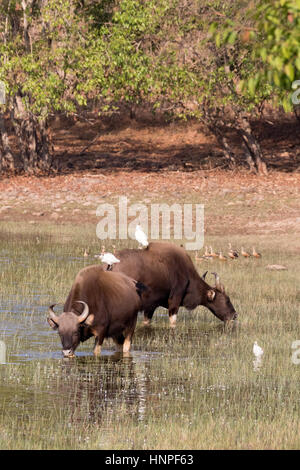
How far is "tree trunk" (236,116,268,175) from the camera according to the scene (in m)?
38.2

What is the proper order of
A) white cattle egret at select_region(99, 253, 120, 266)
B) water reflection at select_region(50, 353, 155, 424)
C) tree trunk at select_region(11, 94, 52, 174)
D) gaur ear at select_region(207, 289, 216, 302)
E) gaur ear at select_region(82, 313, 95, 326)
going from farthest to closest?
tree trunk at select_region(11, 94, 52, 174) < gaur ear at select_region(207, 289, 216, 302) < white cattle egret at select_region(99, 253, 120, 266) < gaur ear at select_region(82, 313, 95, 326) < water reflection at select_region(50, 353, 155, 424)

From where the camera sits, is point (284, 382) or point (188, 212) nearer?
point (284, 382)

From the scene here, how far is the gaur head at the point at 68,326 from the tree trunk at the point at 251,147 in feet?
85.3

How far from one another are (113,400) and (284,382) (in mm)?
2269

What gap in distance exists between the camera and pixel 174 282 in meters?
16.5

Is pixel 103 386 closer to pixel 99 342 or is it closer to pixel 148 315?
pixel 99 342

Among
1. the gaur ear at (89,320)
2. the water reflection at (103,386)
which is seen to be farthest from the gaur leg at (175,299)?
the gaur ear at (89,320)

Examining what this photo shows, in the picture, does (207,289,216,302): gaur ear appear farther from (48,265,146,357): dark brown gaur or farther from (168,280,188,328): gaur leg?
(48,265,146,357): dark brown gaur

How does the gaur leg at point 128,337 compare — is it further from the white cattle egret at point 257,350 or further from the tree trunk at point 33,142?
the tree trunk at point 33,142

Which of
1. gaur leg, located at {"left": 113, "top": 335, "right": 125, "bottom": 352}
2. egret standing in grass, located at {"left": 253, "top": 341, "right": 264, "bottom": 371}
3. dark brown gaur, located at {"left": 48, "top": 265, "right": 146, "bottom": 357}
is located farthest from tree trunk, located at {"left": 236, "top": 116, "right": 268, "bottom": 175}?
egret standing in grass, located at {"left": 253, "top": 341, "right": 264, "bottom": 371}

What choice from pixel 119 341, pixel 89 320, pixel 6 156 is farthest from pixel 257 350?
pixel 6 156

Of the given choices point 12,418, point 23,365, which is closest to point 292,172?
point 23,365

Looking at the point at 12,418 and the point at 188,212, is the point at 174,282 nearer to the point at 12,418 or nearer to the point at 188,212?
the point at 12,418

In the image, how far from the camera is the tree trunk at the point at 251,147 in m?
38.2
